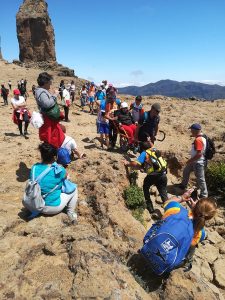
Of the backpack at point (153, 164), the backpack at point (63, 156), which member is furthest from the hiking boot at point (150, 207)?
the backpack at point (63, 156)

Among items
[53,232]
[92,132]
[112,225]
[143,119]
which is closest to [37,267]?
[53,232]

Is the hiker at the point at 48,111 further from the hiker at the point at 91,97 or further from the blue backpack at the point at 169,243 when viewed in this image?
the hiker at the point at 91,97

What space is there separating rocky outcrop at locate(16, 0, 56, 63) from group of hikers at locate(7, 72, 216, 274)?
52.9 meters

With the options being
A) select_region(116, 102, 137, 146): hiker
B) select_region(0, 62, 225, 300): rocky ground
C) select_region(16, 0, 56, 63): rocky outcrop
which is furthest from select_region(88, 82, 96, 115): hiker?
select_region(16, 0, 56, 63): rocky outcrop

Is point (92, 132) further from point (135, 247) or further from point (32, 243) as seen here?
point (32, 243)

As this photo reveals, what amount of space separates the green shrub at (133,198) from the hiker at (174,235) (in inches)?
126

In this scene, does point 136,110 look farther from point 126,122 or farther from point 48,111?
point 48,111

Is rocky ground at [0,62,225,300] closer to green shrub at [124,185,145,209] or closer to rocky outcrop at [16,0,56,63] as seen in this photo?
green shrub at [124,185,145,209]

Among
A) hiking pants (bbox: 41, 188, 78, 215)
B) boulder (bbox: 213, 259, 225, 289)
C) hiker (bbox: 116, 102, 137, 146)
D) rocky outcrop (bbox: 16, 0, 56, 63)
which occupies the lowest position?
boulder (bbox: 213, 259, 225, 289)

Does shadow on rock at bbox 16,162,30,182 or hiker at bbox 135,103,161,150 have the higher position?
hiker at bbox 135,103,161,150

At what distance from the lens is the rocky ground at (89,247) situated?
408 cm

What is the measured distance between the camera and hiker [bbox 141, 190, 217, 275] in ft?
15.4

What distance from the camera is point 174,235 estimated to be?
4.75 metres

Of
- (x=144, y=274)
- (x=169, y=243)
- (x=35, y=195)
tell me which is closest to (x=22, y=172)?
(x=35, y=195)
